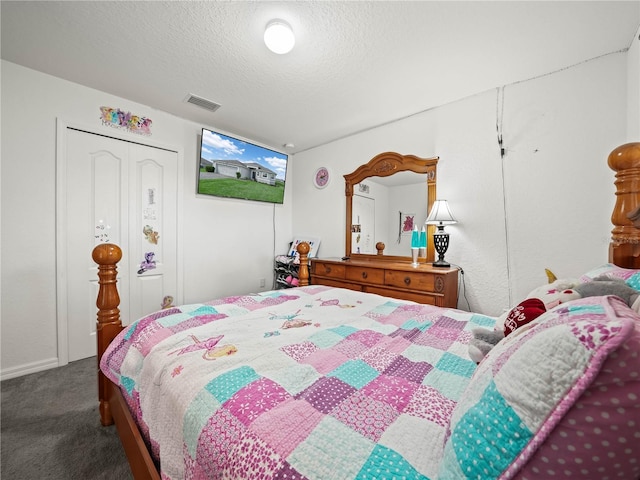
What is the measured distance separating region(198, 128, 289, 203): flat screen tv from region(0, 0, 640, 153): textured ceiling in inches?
23.1

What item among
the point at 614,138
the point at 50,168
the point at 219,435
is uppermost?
the point at 614,138

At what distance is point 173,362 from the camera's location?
92 centimetres

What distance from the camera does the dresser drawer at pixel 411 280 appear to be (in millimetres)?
2377

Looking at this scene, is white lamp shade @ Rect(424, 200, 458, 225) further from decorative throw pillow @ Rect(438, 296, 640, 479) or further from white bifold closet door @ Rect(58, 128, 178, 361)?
white bifold closet door @ Rect(58, 128, 178, 361)

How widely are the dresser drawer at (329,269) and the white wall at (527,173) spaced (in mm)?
1190

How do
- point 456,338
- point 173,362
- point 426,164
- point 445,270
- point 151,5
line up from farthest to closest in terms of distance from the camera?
point 426,164, point 445,270, point 151,5, point 456,338, point 173,362

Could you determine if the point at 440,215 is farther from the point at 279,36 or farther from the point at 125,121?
the point at 125,121

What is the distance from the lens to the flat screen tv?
3.15 metres

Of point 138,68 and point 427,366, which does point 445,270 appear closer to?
point 427,366

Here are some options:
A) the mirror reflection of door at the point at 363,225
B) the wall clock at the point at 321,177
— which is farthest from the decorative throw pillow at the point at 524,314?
the wall clock at the point at 321,177

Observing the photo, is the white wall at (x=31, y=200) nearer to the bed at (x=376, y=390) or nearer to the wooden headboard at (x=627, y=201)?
the bed at (x=376, y=390)

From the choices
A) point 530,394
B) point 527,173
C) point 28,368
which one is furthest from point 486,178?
point 28,368

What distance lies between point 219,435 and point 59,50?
9.44 feet

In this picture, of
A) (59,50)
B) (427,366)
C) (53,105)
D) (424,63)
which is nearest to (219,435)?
(427,366)
